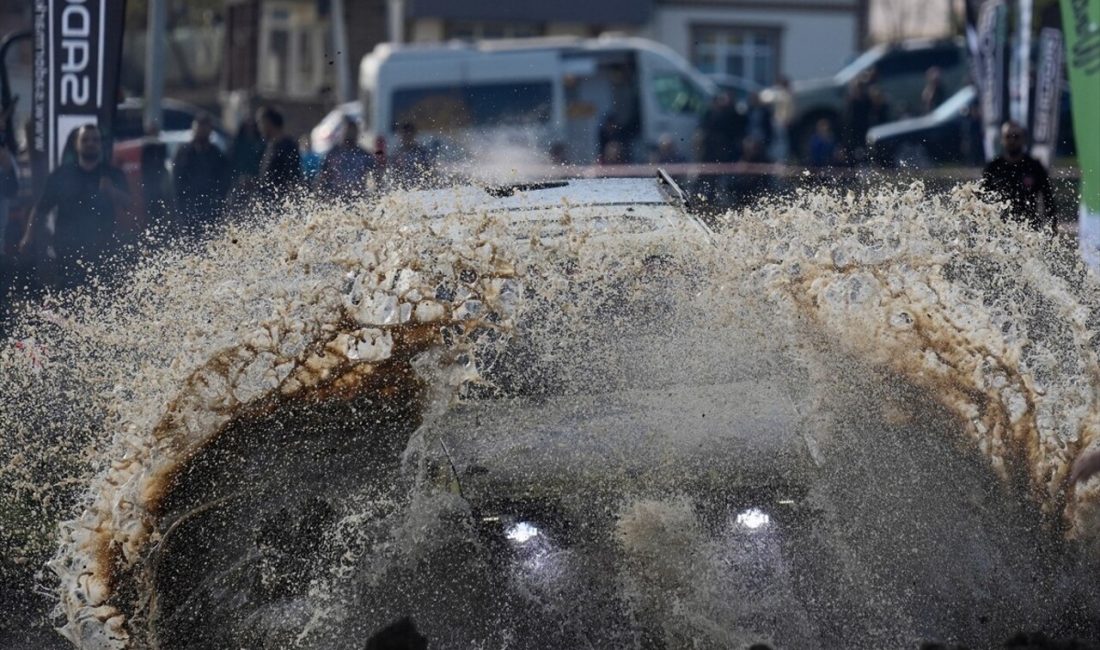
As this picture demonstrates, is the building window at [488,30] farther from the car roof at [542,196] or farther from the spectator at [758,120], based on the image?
the car roof at [542,196]

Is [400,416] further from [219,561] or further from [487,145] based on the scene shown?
[487,145]

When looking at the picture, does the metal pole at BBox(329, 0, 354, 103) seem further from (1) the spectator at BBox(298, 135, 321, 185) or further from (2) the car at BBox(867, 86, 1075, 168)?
(1) the spectator at BBox(298, 135, 321, 185)

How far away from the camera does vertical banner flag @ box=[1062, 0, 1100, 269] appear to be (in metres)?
9.34

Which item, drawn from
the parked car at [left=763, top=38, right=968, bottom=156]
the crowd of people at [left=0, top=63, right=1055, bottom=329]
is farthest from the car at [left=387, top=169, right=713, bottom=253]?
the parked car at [left=763, top=38, right=968, bottom=156]

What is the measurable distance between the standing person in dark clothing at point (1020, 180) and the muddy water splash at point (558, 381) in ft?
8.65

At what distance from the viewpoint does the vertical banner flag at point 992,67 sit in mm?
13727

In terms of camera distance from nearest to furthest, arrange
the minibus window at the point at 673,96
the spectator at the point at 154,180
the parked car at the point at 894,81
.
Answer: the spectator at the point at 154,180 → the minibus window at the point at 673,96 → the parked car at the point at 894,81

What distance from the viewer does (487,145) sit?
580 inches

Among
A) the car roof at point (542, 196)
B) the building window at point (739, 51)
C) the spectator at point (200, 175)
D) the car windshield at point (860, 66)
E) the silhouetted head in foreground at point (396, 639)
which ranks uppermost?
the building window at point (739, 51)

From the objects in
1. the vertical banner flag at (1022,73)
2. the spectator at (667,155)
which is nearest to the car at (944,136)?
the spectator at (667,155)

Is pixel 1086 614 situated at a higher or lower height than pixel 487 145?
lower

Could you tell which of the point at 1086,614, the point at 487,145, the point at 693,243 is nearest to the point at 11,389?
the point at 693,243

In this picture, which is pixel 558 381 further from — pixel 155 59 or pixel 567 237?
pixel 155 59

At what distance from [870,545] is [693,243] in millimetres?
1397
